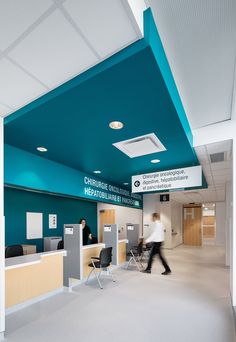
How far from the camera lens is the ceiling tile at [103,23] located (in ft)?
4.74

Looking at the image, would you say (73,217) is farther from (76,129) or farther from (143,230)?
(76,129)

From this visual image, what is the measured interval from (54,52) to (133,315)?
11.0 ft

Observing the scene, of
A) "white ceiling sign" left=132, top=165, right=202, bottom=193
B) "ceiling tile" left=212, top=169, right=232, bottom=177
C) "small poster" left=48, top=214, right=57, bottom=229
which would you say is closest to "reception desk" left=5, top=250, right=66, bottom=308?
"white ceiling sign" left=132, top=165, right=202, bottom=193

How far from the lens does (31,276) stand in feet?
12.0

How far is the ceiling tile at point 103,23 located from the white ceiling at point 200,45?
0.31 meters

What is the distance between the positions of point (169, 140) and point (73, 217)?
5307 millimetres

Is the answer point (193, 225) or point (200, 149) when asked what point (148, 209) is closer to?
point (200, 149)

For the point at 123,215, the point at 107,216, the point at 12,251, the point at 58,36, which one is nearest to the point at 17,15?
the point at 58,36

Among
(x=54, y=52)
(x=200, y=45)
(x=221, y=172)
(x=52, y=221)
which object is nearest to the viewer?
(x=54, y=52)

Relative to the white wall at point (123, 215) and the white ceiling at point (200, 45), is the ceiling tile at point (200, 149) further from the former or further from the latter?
the white wall at point (123, 215)

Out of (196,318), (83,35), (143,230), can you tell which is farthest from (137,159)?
(143,230)

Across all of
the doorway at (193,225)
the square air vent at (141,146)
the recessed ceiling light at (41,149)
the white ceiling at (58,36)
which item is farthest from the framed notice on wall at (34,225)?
the doorway at (193,225)

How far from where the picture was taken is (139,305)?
353 centimetres

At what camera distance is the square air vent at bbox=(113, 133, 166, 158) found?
11.4 ft
